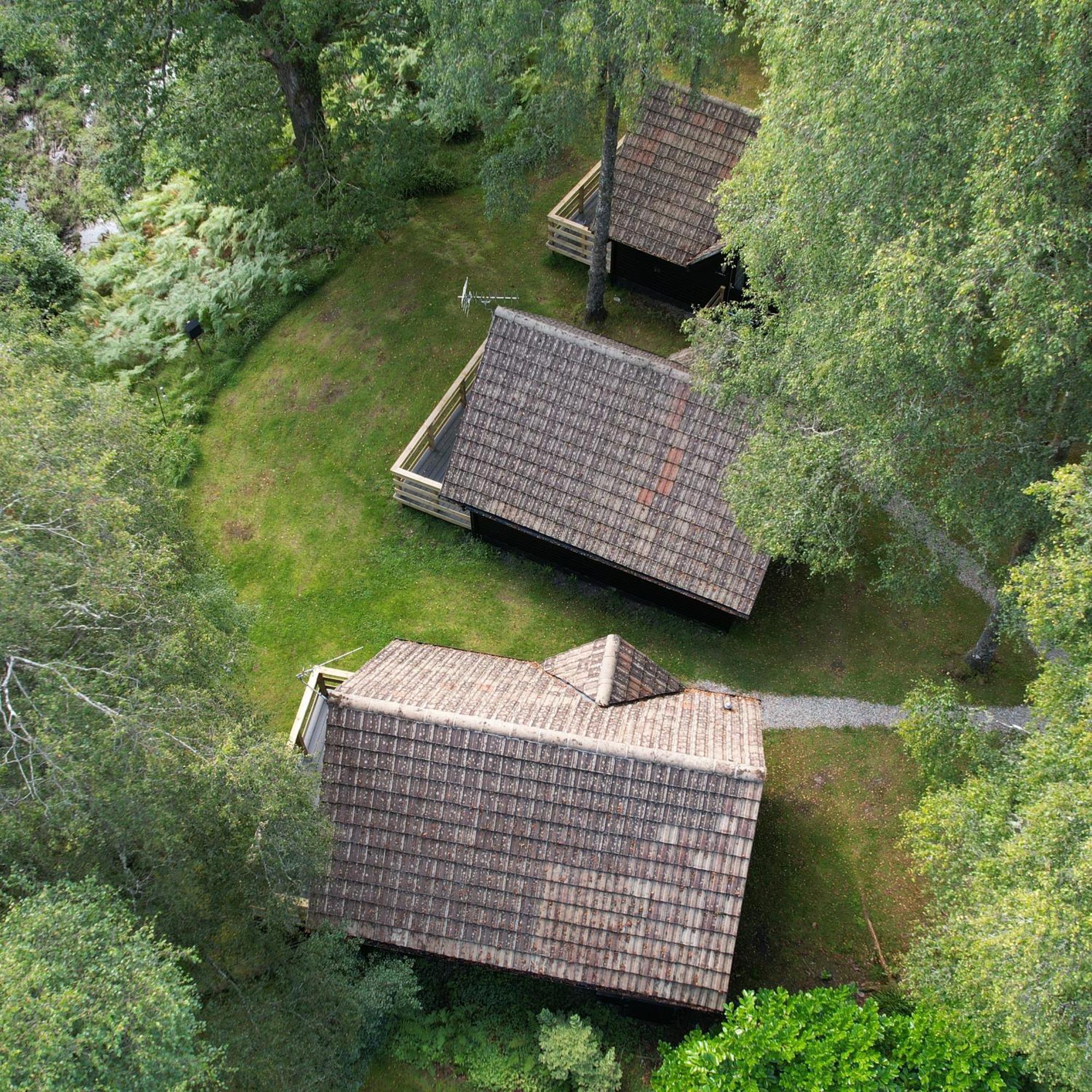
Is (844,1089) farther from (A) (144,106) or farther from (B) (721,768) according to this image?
(A) (144,106)

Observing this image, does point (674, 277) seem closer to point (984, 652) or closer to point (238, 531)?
point (984, 652)

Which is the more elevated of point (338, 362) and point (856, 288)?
point (856, 288)

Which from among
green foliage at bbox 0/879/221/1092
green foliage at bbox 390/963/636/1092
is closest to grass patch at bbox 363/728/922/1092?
green foliage at bbox 390/963/636/1092

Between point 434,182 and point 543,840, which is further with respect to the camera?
point 434,182

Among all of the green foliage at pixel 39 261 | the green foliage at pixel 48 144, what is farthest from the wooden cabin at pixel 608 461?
the green foliage at pixel 48 144

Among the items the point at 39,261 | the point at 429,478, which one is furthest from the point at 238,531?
the point at 39,261

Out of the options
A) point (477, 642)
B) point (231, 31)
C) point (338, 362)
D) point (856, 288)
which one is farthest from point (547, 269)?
point (856, 288)

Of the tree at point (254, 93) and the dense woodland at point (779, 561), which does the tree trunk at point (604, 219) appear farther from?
the tree at point (254, 93)
